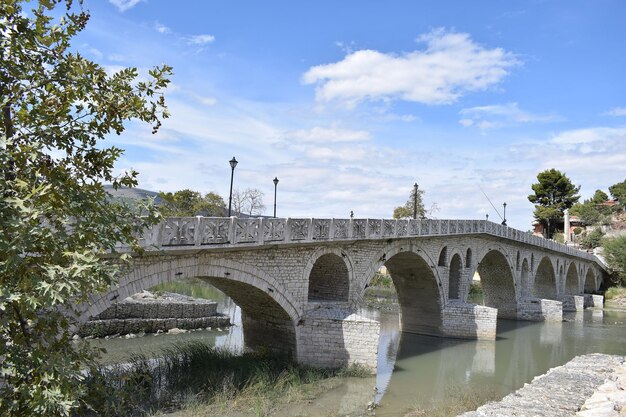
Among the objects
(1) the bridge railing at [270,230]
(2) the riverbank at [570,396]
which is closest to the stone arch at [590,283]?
(1) the bridge railing at [270,230]

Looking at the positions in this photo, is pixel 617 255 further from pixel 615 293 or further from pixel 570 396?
pixel 570 396

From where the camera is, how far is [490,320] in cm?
2380

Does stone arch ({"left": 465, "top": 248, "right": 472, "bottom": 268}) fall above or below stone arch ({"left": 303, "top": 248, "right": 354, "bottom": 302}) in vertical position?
above

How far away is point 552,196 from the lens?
67.8 metres

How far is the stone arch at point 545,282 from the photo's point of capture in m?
43.2

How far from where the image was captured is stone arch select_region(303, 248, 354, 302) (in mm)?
17281

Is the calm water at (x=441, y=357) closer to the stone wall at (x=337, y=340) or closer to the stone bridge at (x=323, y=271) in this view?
the stone wall at (x=337, y=340)

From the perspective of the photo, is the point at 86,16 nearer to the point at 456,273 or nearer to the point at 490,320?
the point at 490,320

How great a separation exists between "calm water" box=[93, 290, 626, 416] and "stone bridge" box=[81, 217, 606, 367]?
1243 millimetres

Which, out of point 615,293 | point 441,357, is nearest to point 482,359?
point 441,357

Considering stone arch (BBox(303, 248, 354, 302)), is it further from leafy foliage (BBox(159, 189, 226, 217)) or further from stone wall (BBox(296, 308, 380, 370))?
leafy foliage (BBox(159, 189, 226, 217))

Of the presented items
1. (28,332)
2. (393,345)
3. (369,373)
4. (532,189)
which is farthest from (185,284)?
(532,189)

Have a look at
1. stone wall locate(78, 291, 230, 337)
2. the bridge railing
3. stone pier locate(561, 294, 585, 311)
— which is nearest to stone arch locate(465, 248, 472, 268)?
the bridge railing

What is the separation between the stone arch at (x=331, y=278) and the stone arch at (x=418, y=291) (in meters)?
5.68
